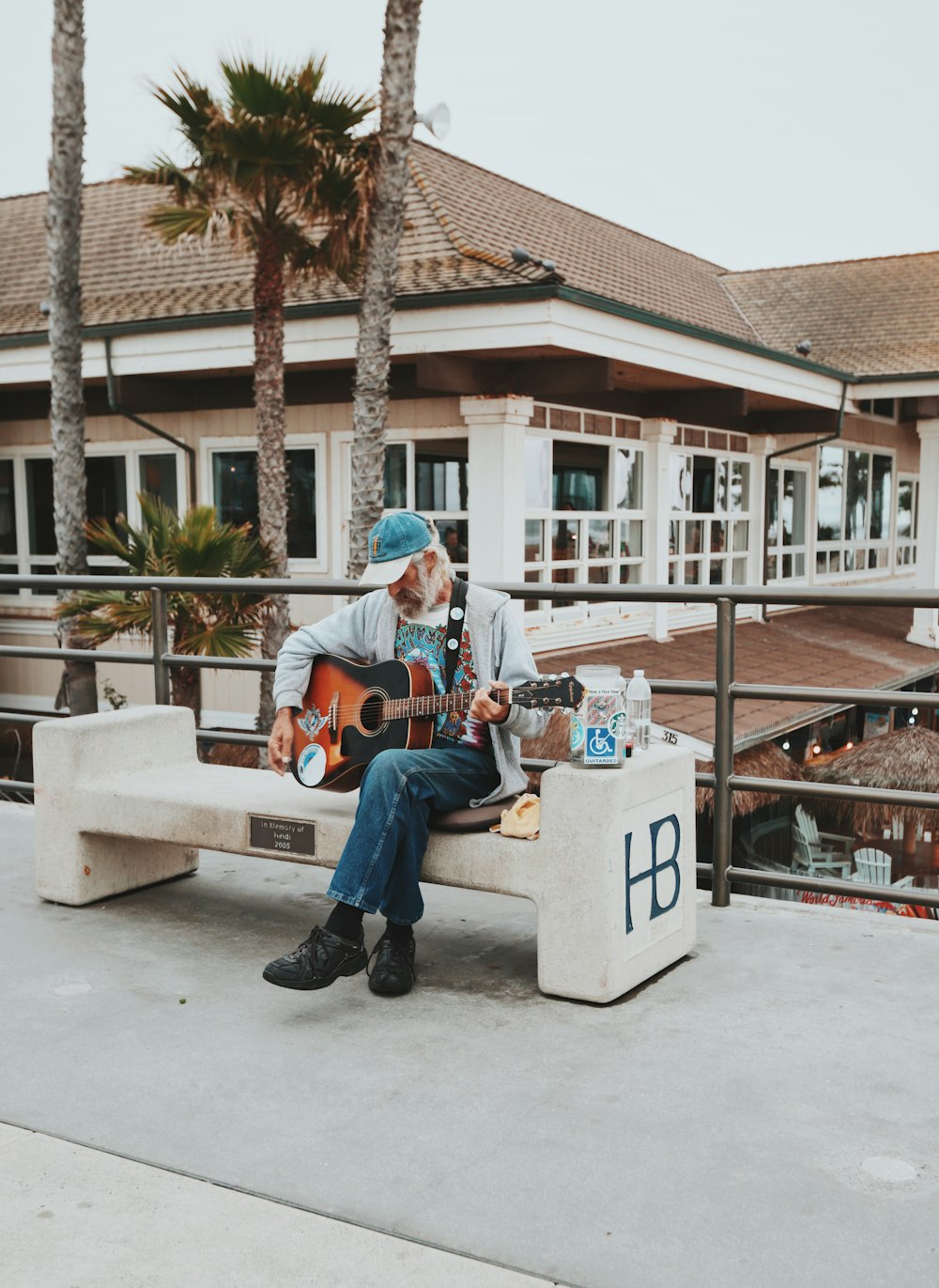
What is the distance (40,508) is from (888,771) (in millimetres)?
10523

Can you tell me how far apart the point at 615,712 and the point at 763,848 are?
9.53 metres

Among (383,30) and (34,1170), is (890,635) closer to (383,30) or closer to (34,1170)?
(383,30)

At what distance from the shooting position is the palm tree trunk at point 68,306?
1263 cm

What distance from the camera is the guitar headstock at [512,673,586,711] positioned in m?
3.75

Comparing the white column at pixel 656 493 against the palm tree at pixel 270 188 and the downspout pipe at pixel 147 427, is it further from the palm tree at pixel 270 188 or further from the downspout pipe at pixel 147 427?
the downspout pipe at pixel 147 427

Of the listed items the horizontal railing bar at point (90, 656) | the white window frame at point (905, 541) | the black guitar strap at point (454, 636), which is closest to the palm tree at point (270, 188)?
the horizontal railing bar at point (90, 656)

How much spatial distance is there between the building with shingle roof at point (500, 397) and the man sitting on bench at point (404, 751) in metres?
7.34

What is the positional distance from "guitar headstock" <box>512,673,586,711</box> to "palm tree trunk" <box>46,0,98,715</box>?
9515 millimetres

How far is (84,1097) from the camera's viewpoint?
10.4ft

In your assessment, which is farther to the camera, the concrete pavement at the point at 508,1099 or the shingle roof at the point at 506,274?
the shingle roof at the point at 506,274

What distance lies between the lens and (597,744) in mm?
3785

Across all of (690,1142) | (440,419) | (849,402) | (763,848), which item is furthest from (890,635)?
(690,1142)

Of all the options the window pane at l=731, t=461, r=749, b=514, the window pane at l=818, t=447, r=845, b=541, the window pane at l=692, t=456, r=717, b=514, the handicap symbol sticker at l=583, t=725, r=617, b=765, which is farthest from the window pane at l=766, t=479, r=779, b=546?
the handicap symbol sticker at l=583, t=725, r=617, b=765

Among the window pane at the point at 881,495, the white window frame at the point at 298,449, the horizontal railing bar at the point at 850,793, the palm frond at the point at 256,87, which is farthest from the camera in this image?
the window pane at the point at 881,495
